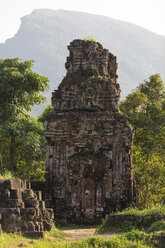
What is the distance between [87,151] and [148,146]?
741 cm

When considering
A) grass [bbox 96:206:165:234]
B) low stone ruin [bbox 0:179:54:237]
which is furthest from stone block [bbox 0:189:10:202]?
grass [bbox 96:206:165:234]

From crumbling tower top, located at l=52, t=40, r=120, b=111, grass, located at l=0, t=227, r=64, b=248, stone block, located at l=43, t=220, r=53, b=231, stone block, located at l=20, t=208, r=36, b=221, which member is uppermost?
crumbling tower top, located at l=52, t=40, r=120, b=111

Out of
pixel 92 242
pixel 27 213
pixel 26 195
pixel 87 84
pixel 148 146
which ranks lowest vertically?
pixel 92 242

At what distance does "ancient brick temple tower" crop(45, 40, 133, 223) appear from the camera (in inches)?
602

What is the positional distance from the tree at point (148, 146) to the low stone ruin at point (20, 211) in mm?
11163

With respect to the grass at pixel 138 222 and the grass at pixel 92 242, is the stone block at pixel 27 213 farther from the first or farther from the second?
the grass at pixel 138 222

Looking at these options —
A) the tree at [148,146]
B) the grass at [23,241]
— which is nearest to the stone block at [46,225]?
the grass at [23,241]

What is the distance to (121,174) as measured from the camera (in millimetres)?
15555

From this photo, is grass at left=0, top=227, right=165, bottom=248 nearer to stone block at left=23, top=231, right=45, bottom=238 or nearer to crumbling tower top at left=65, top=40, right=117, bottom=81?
stone block at left=23, top=231, right=45, bottom=238

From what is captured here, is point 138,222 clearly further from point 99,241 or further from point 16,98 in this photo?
point 16,98

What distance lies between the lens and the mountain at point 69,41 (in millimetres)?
161312

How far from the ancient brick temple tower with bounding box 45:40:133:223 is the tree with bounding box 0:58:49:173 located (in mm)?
4546

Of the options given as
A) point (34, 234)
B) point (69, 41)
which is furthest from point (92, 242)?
point (69, 41)

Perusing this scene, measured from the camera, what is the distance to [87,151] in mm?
15742
